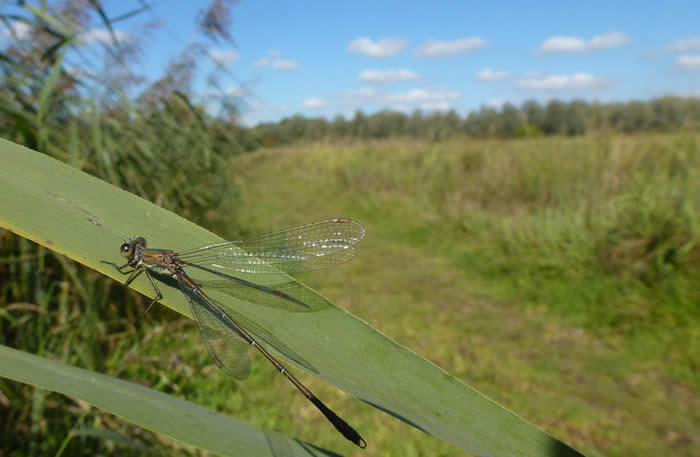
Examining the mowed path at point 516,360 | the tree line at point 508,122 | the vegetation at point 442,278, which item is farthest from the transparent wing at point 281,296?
the tree line at point 508,122

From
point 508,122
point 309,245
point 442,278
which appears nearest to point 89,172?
point 309,245

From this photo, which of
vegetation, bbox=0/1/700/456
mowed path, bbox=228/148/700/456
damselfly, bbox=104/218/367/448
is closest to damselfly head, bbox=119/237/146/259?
damselfly, bbox=104/218/367/448

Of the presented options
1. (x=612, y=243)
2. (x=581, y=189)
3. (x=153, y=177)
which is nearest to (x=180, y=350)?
(x=153, y=177)

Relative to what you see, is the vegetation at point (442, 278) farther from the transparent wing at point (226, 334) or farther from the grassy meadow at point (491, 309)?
the transparent wing at point (226, 334)

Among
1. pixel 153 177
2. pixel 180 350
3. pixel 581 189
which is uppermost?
pixel 153 177

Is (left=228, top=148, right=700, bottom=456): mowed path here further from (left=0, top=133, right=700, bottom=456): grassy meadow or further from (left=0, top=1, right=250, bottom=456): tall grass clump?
(left=0, top=1, right=250, bottom=456): tall grass clump

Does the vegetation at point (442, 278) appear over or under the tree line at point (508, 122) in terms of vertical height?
under

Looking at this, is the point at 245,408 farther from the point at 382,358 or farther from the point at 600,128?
the point at 600,128
